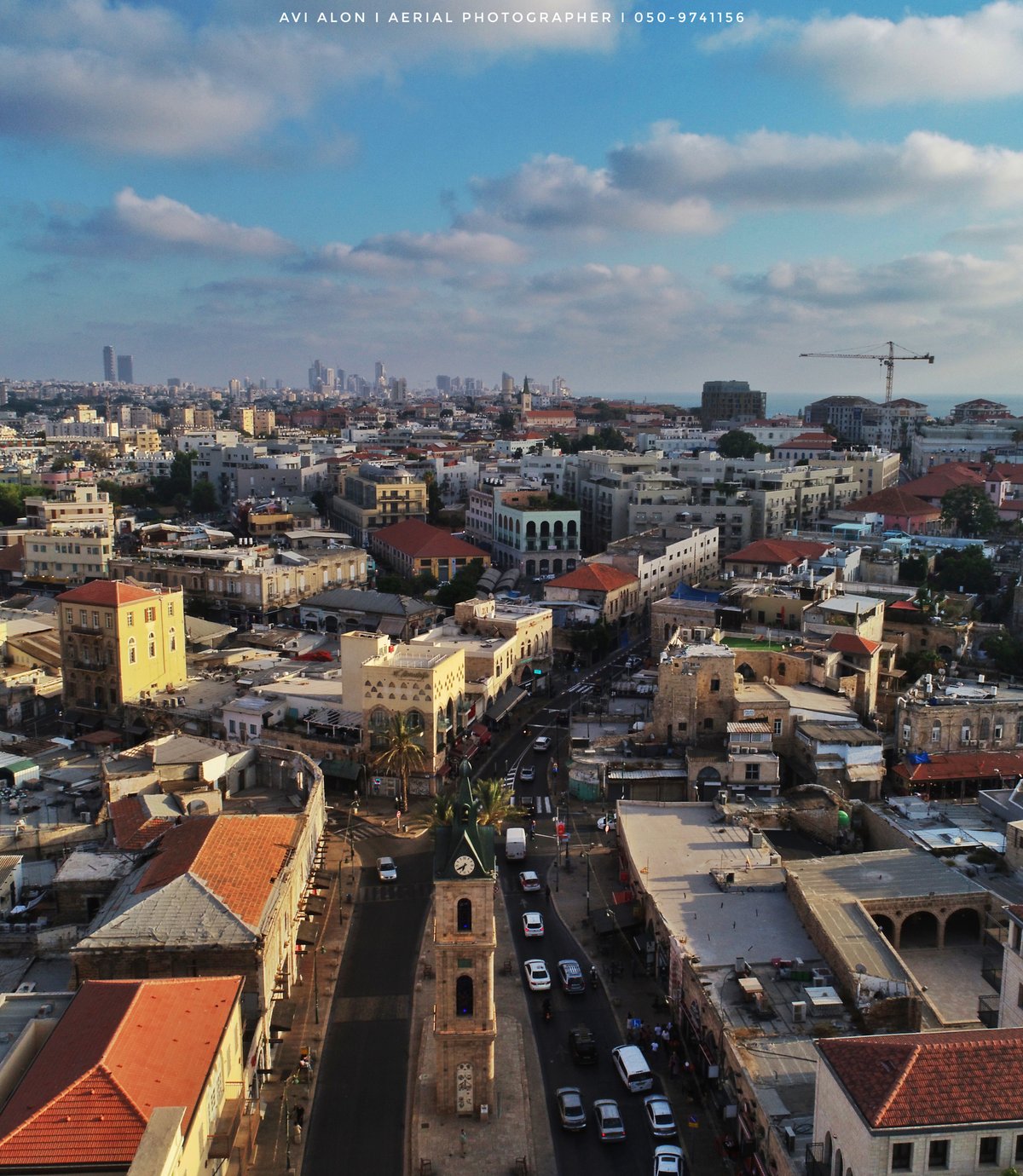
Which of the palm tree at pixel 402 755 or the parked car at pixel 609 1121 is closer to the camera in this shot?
the parked car at pixel 609 1121

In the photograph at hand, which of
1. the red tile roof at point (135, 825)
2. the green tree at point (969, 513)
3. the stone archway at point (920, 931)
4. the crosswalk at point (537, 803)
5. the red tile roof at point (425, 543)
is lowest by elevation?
the crosswalk at point (537, 803)

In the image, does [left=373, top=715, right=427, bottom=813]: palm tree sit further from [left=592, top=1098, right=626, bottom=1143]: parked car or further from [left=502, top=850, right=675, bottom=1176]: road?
[left=592, top=1098, right=626, bottom=1143]: parked car

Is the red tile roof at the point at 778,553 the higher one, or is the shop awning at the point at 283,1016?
the red tile roof at the point at 778,553

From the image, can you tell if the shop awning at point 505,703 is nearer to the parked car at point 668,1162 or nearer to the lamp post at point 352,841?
the lamp post at point 352,841

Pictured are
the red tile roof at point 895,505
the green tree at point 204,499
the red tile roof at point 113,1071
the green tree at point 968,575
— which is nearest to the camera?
the red tile roof at point 113,1071

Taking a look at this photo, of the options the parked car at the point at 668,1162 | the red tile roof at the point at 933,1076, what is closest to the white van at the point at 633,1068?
the parked car at the point at 668,1162

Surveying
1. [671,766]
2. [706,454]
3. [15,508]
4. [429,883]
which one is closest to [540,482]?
[706,454]

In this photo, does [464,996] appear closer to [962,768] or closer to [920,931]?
[920,931]
